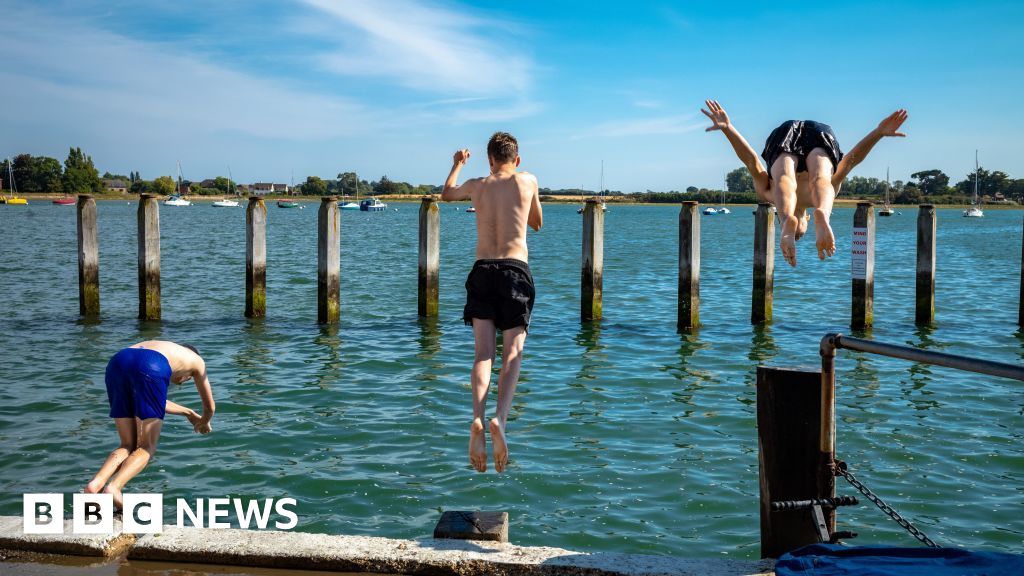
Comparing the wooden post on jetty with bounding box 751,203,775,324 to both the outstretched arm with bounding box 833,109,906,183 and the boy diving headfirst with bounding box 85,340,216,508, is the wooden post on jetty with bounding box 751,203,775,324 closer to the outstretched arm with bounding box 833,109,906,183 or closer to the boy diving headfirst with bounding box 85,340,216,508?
the outstretched arm with bounding box 833,109,906,183

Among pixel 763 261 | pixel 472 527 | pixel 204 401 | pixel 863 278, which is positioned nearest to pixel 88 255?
pixel 763 261

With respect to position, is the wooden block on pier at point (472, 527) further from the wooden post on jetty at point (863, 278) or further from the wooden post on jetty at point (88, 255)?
the wooden post on jetty at point (88, 255)

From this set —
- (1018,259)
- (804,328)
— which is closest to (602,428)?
(804,328)

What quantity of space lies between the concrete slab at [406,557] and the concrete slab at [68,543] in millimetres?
138

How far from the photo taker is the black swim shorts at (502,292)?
660cm

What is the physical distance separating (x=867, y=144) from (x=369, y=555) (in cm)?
440

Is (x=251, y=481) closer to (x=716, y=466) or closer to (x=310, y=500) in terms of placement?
(x=310, y=500)

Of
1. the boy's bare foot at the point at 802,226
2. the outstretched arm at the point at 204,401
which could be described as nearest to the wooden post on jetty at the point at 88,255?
the outstretched arm at the point at 204,401

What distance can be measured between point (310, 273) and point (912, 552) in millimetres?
32601

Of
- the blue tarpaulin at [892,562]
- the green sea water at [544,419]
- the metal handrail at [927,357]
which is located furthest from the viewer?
the green sea water at [544,419]

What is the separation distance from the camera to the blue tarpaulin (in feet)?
16.5

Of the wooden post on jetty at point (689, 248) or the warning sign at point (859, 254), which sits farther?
the wooden post on jetty at point (689, 248)

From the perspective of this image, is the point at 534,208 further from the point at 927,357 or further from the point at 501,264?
the point at 927,357

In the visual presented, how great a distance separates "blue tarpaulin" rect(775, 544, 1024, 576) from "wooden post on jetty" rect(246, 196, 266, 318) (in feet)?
54.1
